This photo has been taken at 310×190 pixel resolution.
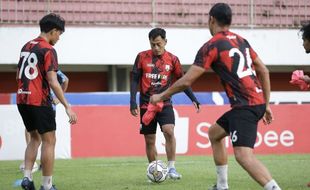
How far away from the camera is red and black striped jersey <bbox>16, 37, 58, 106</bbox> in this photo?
27.9ft

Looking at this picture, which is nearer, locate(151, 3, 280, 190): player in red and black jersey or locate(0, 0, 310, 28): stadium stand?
locate(151, 3, 280, 190): player in red and black jersey

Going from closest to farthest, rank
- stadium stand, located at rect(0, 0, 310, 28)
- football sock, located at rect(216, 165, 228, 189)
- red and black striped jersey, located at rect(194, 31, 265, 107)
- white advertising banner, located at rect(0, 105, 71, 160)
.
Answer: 1. red and black striped jersey, located at rect(194, 31, 265, 107)
2. football sock, located at rect(216, 165, 228, 189)
3. white advertising banner, located at rect(0, 105, 71, 160)
4. stadium stand, located at rect(0, 0, 310, 28)

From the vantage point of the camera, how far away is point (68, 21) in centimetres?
2000

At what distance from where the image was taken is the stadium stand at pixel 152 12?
19875 mm

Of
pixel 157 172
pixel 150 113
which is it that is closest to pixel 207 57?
pixel 150 113

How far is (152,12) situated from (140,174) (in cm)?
975

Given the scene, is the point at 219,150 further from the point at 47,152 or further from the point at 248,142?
the point at 47,152

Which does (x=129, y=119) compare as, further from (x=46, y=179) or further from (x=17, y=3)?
(x=46, y=179)

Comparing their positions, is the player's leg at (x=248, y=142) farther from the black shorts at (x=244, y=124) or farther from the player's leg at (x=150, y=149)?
the player's leg at (x=150, y=149)

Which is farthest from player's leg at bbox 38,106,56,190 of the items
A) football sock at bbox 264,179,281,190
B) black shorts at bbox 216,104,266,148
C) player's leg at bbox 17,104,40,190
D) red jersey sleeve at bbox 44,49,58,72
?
football sock at bbox 264,179,281,190

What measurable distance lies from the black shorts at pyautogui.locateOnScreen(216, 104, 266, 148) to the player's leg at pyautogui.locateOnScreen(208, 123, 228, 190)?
486 millimetres

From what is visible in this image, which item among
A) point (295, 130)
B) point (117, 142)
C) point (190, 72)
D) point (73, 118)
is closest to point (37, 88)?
point (73, 118)

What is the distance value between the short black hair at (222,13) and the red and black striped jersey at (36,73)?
6.95 feet

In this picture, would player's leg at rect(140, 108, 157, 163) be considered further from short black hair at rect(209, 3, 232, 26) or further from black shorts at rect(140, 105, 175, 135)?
short black hair at rect(209, 3, 232, 26)
